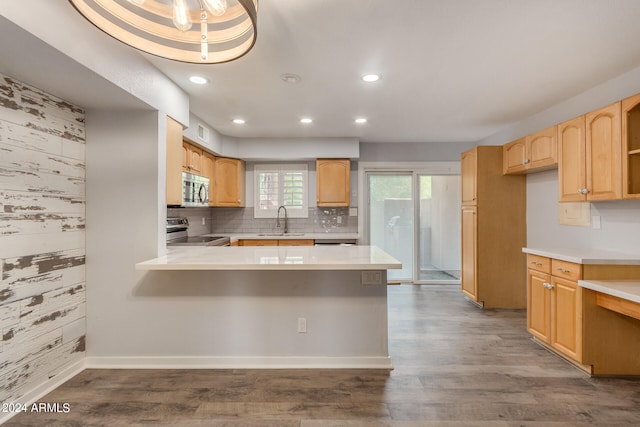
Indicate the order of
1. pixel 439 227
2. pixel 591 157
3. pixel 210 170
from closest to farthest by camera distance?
pixel 591 157 < pixel 210 170 < pixel 439 227

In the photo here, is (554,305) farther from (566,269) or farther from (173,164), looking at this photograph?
(173,164)

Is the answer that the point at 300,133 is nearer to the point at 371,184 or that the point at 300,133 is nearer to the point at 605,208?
the point at 371,184

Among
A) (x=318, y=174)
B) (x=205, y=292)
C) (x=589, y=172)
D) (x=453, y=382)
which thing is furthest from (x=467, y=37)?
(x=318, y=174)

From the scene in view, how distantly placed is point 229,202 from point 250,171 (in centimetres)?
70

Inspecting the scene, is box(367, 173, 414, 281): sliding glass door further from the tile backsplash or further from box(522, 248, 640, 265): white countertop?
box(522, 248, 640, 265): white countertop

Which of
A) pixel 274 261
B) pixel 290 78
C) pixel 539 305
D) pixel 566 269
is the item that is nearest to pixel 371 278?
pixel 274 261

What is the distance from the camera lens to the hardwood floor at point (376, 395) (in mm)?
1968

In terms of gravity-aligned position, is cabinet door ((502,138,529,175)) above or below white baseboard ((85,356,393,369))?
above

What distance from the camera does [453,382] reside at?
2.38m

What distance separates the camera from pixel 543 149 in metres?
3.36

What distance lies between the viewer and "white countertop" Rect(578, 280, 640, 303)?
6.82 feet

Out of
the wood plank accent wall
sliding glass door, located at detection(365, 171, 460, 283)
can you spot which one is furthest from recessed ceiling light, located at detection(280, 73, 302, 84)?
sliding glass door, located at detection(365, 171, 460, 283)

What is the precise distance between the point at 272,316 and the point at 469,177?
3.22 m

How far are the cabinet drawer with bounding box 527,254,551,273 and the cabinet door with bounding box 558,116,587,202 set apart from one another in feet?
1.96
